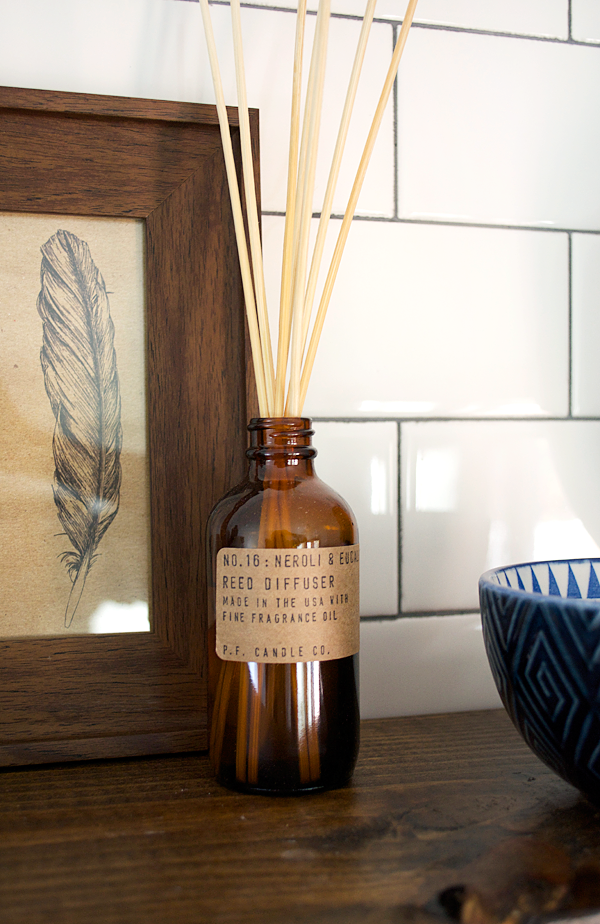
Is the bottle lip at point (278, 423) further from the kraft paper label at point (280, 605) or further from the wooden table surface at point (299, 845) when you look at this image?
the wooden table surface at point (299, 845)

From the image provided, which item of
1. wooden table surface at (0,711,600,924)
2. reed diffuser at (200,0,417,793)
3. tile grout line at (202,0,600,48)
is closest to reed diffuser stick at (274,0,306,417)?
reed diffuser at (200,0,417,793)

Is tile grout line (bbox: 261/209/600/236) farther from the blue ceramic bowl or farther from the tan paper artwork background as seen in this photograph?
the blue ceramic bowl

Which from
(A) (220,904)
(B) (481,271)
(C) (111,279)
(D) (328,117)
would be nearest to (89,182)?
(C) (111,279)

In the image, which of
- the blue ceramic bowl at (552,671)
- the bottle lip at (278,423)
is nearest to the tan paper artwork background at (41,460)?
the bottle lip at (278,423)

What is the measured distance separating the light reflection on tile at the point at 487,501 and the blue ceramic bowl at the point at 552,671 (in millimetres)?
161

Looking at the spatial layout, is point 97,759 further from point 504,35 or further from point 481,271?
point 504,35

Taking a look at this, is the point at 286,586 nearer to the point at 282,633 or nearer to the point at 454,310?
the point at 282,633

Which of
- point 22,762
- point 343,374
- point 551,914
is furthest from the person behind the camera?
point 343,374

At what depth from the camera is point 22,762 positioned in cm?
41

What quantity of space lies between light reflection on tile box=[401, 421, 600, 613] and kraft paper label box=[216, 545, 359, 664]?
0.16 meters

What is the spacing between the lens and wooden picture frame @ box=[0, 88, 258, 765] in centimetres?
43

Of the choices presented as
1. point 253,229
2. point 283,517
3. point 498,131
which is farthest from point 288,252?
point 498,131

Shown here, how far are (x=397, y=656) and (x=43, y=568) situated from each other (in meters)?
0.26

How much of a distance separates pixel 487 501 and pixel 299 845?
1.00 ft
